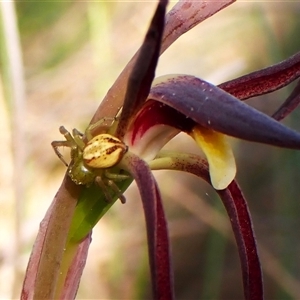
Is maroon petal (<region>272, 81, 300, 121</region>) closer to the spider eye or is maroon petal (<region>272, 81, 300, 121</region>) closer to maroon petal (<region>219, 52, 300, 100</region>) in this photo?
maroon petal (<region>219, 52, 300, 100</region>)

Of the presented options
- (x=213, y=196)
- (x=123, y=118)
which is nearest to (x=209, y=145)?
(x=123, y=118)

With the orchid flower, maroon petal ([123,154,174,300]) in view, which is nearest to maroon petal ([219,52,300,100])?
the orchid flower

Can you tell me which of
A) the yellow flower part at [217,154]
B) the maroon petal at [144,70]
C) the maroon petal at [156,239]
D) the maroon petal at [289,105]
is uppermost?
the maroon petal at [289,105]

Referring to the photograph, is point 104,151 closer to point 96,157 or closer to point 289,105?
point 96,157

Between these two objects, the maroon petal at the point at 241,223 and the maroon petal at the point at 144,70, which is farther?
the maroon petal at the point at 241,223

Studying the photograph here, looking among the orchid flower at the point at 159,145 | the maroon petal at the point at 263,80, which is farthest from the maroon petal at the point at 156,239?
the maroon petal at the point at 263,80

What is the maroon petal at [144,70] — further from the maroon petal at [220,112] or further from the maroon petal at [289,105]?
the maroon petal at [289,105]
